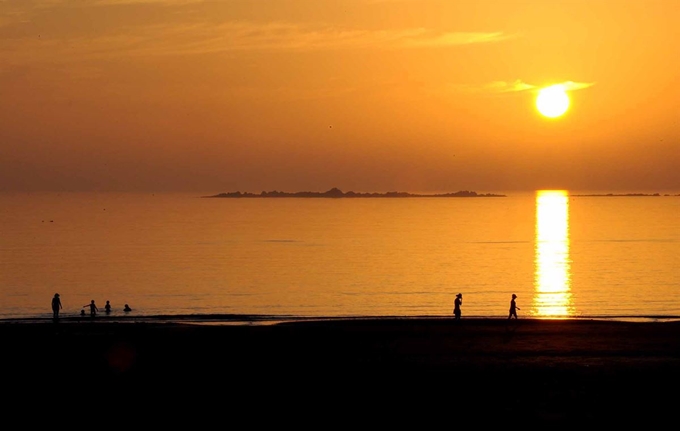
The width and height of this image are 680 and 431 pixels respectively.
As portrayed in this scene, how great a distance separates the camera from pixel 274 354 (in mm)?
31812

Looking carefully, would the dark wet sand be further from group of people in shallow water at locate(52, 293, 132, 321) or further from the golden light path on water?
the golden light path on water

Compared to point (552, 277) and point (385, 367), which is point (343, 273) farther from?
point (385, 367)

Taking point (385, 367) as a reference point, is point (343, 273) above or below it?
above

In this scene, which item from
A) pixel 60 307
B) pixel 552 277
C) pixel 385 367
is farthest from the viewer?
pixel 552 277

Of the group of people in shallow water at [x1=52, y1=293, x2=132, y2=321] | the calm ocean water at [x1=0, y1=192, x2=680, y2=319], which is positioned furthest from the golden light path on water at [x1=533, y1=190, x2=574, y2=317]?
the group of people in shallow water at [x1=52, y1=293, x2=132, y2=321]

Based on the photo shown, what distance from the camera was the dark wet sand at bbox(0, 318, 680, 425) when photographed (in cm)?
2348

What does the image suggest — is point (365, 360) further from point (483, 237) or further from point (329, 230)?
point (329, 230)

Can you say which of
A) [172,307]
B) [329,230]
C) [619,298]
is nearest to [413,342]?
[172,307]

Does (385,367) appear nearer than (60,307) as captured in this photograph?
Yes

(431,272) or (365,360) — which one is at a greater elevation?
(431,272)

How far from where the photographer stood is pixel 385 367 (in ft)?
94.9

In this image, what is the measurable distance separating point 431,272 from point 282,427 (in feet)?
230

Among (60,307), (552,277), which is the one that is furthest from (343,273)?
(60,307)

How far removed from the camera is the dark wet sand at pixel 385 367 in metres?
23.5
